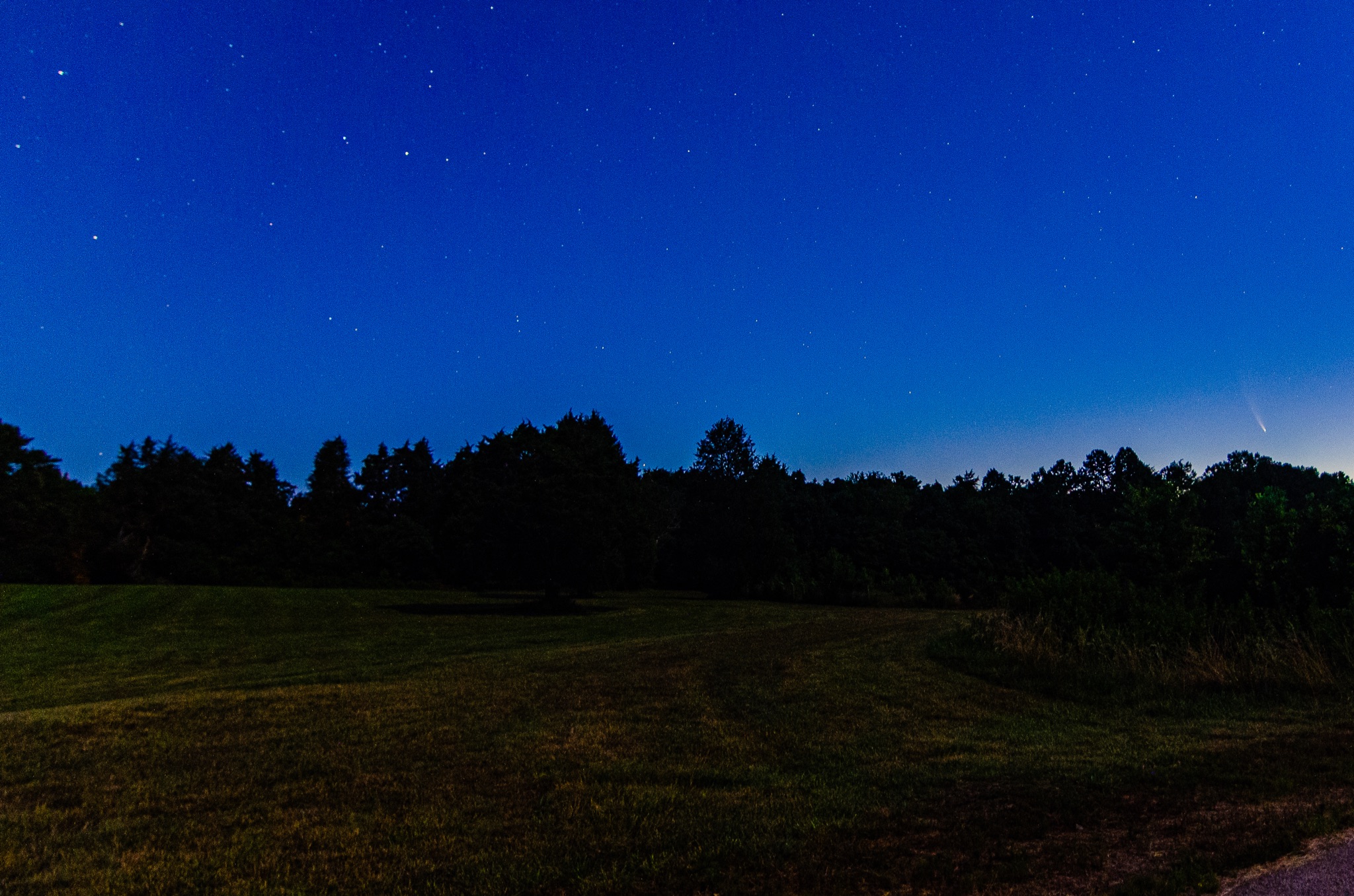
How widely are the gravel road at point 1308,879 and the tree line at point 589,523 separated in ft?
55.6

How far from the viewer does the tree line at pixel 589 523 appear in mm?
30281

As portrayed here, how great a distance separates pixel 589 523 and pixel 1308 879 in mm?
26636

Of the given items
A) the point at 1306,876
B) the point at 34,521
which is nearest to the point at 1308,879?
the point at 1306,876

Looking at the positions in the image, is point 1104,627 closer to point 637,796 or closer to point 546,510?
point 637,796

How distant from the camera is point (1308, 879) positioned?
3914 millimetres

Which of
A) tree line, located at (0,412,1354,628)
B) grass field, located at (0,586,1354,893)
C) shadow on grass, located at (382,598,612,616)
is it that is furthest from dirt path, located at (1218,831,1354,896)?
shadow on grass, located at (382,598,612,616)

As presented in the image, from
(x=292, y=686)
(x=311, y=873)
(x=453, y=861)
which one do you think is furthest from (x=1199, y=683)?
(x=292, y=686)

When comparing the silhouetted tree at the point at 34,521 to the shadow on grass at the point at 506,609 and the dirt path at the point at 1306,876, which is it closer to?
the shadow on grass at the point at 506,609

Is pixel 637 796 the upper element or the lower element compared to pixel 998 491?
lower

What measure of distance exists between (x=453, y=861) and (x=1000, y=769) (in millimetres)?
4589

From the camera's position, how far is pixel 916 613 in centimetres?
3016

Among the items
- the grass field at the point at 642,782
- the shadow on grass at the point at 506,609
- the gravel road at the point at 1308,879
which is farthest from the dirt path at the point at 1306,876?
the shadow on grass at the point at 506,609

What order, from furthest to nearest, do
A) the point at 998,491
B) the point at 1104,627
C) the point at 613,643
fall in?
the point at 998,491 < the point at 613,643 < the point at 1104,627

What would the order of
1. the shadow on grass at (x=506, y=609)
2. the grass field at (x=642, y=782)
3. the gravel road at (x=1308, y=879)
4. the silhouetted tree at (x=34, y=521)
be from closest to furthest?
the gravel road at (x=1308, y=879), the grass field at (x=642, y=782), the shadow on grass at (x=506, y=609), the silhouetted tree at (x=34, y=521)
